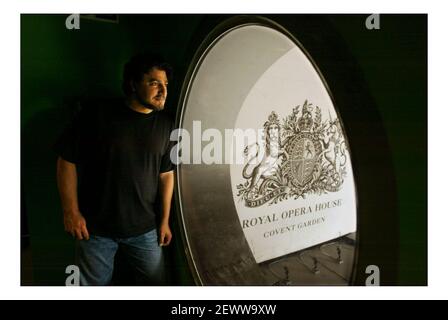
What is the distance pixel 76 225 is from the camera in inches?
51.6

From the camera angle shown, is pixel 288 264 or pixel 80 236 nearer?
pixel 80 236

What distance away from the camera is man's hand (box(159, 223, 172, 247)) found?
1348 millimetres

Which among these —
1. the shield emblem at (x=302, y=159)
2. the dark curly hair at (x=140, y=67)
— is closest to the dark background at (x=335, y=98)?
the dark curly hair at (x=140, y=67)

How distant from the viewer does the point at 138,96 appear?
4.26 feet

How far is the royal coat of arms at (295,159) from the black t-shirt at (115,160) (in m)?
0.36

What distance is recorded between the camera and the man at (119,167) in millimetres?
Answer: 1293

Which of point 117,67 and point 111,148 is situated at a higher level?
point 117,67

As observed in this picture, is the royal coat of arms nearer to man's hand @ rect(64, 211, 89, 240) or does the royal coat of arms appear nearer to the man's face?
the man's face

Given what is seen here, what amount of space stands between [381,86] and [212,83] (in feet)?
2.19

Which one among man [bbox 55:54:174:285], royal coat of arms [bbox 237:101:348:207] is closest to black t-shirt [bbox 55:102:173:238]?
man [bbox 55:54:174:285]

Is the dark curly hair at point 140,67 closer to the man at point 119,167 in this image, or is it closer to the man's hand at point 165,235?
the man at point 119,167
